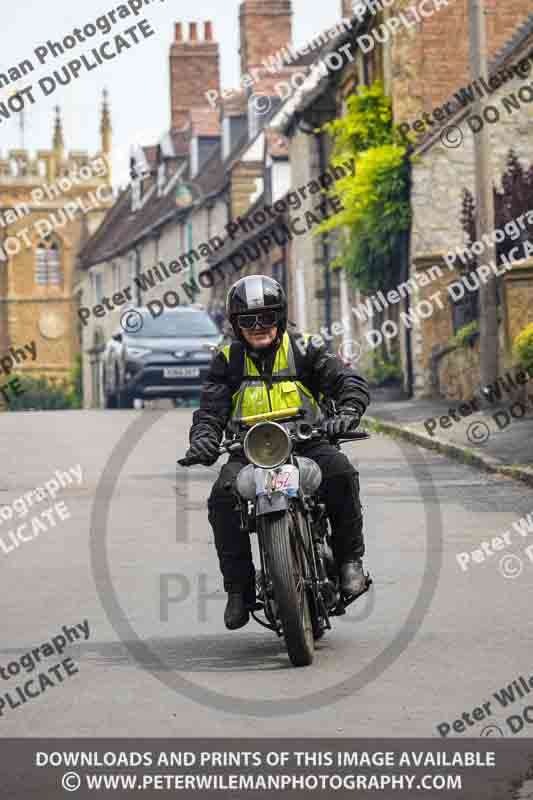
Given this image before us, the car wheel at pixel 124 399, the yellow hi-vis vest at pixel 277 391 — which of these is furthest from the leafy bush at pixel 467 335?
the yellow hi-vis vest at pixel 277 391

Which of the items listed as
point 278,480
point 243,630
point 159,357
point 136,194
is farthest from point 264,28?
point 278,480

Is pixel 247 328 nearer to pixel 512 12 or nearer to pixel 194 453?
pixel 194 453

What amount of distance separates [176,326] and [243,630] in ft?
75.2

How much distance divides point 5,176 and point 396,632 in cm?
11538

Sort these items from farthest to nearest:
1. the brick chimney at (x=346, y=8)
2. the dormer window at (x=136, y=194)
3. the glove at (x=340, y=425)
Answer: the dormer window at (x=136, y=194)
the brick chimney at (x=346, y=8)
the glove at (x=340, y=425)

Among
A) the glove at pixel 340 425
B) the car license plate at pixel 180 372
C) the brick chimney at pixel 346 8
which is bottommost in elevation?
the glove at pixel 340 425

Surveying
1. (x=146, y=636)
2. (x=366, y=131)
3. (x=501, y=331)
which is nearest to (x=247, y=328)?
(x=146, y=636)

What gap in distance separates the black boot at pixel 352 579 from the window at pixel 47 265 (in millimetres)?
102310

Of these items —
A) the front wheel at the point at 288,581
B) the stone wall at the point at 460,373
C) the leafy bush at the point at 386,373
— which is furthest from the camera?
the leafy bush at the point at 386,373

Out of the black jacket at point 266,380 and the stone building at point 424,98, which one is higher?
the stone building at point 424,98

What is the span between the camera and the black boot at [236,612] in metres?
7.81

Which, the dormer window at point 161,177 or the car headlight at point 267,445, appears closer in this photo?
the car headlight at point 267,445

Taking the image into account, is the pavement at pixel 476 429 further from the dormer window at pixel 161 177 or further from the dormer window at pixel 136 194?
the dormer window at pixel 136 194

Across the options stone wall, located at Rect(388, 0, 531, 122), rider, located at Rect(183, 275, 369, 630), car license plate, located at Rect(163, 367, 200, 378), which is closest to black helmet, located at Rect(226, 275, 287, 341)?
rider, located at Rect(183, 275, 369, 630)
